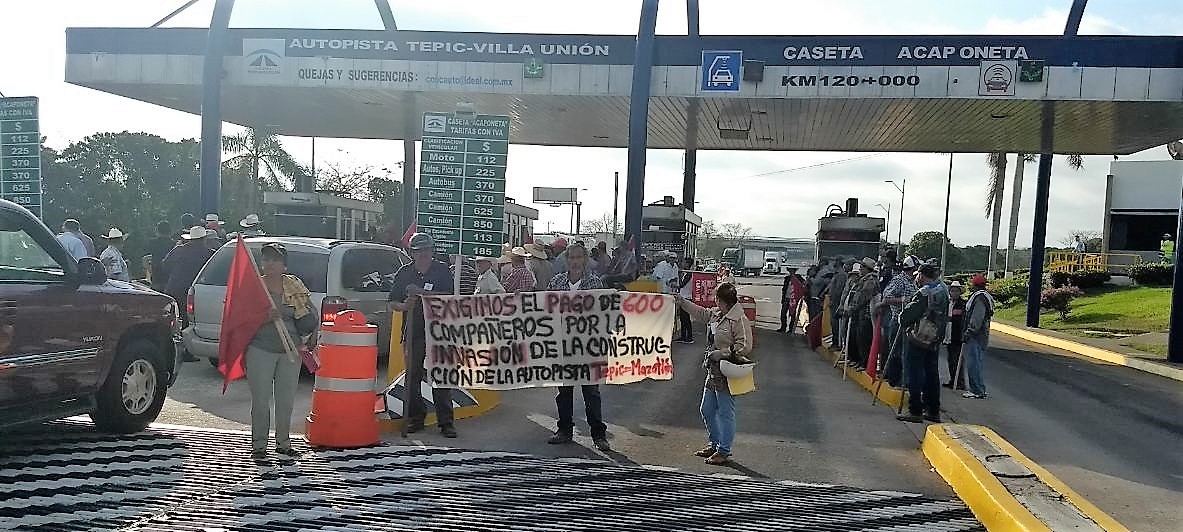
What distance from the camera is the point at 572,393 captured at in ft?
28.6

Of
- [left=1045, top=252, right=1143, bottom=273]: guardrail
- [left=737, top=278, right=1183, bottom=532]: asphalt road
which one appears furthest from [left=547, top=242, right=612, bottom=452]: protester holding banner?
[left=1045, top=252, right=1143, bottom=273]: guardrail

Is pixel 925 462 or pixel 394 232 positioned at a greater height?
pixel 394 232

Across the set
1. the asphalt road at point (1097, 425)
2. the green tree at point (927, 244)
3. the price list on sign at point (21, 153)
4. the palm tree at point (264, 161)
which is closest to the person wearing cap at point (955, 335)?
the asphalt road at point (1097, 425)

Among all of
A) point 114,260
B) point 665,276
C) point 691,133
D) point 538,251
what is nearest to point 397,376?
point 538,251

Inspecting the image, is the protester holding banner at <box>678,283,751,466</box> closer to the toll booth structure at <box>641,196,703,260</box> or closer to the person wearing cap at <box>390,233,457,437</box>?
the person wearing cap at <box>390,233,457,437</box>

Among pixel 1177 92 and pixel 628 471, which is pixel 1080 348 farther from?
pixel 628 471

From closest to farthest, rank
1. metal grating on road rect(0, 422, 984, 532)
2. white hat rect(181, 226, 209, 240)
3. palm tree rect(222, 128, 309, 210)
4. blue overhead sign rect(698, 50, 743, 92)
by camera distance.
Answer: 1. metal grating on road rect(0, 422, 984, 532)
2. white hat rect(181, 226, 209, 240)
3. blue overhead sign rect(698, 50, 743, 92)
4. palm tree rect(222, 128, 309, 210)

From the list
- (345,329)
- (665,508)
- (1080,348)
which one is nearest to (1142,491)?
(665,508)

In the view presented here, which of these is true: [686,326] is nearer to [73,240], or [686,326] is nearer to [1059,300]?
[73,240]

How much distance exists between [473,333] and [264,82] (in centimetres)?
1389

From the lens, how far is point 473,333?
28.3 feet

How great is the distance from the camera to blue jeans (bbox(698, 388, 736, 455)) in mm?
7934

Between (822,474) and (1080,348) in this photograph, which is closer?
(822,474)

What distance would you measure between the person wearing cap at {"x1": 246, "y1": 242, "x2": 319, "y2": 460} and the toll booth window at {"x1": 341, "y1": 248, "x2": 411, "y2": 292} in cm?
394
